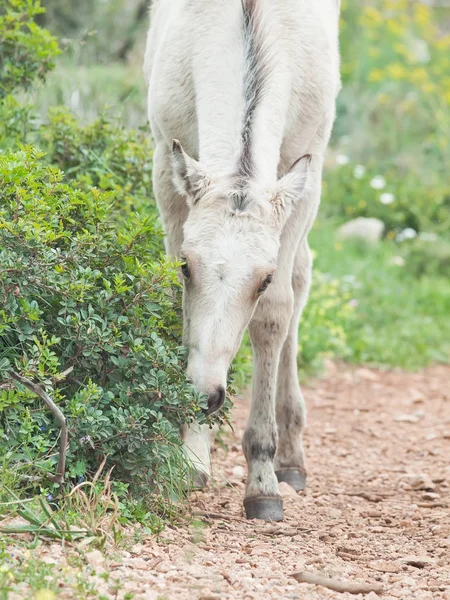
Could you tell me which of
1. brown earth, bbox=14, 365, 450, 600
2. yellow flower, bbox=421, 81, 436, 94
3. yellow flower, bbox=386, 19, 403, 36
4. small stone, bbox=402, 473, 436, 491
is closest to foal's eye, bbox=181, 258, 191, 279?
brown earth, bbox=14, 365, 450, 600

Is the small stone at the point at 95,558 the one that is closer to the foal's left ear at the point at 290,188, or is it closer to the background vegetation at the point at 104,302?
the background vegetation at the point at 104,302

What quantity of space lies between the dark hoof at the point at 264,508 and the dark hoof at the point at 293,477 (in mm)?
731

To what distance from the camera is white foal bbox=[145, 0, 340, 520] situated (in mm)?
3523

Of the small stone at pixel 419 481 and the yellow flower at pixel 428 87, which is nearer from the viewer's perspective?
the small stone at pixel 419 481

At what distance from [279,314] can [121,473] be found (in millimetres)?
1144

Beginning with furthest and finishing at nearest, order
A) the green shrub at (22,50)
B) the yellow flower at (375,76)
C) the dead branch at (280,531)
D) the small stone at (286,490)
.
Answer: the yellow flower at (375,76) → the green shrub at (22,50) → the small stone at (286,490) → the dead branch at (280,531)

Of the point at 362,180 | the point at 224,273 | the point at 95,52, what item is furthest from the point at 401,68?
the point at 224,273

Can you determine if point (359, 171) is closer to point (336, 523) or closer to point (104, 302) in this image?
point (336, 523)

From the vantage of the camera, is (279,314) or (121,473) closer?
(121,473)

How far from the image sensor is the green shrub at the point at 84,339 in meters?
3.35

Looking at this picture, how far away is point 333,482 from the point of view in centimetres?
512

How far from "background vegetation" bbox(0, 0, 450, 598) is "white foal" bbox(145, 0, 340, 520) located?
18 cm

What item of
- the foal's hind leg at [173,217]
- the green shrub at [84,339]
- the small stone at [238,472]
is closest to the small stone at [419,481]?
the small stone at [238,472]

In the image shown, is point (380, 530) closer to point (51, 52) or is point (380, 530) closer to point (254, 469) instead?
point (254, 469)
